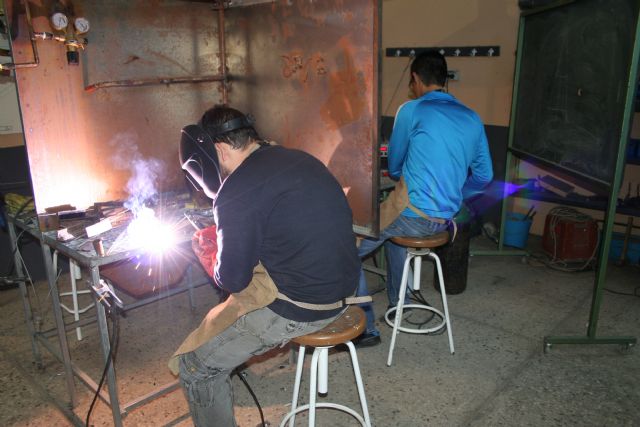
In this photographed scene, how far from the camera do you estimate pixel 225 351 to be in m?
2.11

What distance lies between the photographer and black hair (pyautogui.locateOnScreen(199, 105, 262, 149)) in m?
2.10

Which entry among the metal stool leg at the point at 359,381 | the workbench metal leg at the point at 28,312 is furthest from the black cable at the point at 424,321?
the workbench metal leg at the point at 28,312

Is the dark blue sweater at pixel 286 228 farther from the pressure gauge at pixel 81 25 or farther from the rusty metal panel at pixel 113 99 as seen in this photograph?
the pressure gauge at pixel 81 25

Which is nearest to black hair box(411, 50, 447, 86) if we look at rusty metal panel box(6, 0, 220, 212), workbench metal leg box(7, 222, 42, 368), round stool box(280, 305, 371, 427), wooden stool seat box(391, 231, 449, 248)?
wooden stool seat box(391, 231, 449, 248)

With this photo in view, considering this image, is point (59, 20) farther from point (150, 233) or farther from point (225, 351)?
point (225, 351)

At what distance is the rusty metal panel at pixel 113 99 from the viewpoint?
110 inches

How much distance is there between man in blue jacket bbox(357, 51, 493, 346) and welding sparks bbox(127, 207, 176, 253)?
1.24 m

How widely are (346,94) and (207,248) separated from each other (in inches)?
41.4

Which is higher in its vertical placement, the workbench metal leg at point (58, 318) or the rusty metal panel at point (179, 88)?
the rusty metal panel at point (179, 88)

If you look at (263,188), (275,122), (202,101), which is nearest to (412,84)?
(275,122)

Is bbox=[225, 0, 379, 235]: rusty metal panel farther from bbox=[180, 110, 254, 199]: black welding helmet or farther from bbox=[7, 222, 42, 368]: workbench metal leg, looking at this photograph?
bbox=[7, 222, 42, 368]: workbench metal leg

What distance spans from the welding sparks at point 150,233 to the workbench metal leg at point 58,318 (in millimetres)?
427

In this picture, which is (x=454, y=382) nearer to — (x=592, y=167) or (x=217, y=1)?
(x=592, y=167)

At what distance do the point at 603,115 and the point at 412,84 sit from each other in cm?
122
